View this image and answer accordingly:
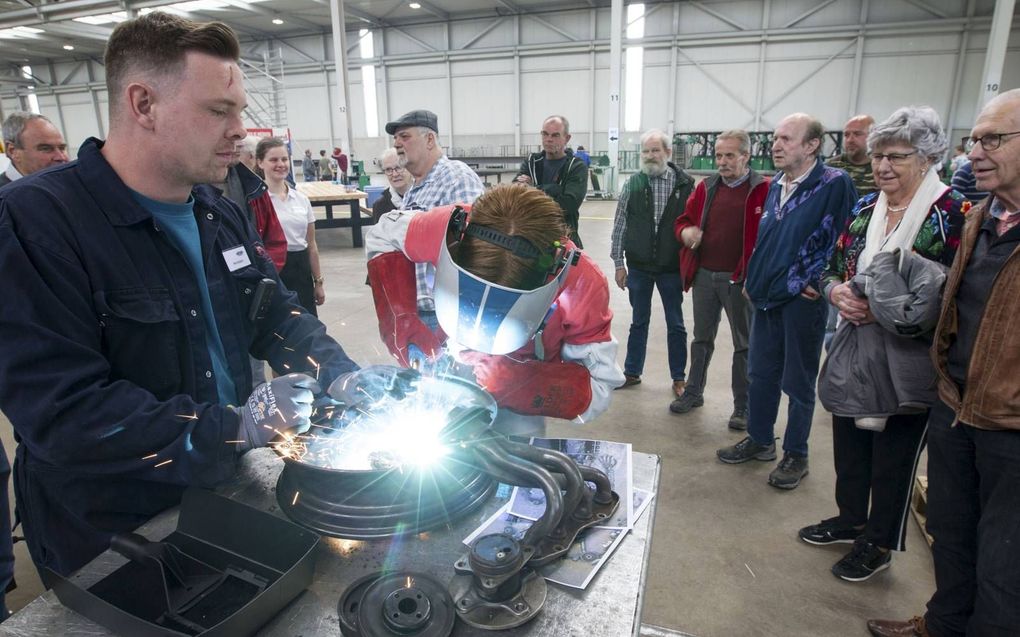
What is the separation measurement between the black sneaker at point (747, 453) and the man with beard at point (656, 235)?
75 centimetres

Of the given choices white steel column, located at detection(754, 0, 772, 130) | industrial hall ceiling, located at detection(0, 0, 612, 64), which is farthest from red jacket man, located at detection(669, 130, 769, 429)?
white steel column, located at detection(754, 0, 772, 130)

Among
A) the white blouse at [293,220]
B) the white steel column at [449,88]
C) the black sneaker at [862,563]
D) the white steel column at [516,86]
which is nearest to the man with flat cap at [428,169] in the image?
the white blouse at [293,220]

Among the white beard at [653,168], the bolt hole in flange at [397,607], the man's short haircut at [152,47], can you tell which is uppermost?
the man's short haircut at [152,47]

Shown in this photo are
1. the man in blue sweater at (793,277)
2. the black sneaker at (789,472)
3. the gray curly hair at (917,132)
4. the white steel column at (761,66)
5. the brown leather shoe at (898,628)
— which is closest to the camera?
the brown leather shoe at (898,628)

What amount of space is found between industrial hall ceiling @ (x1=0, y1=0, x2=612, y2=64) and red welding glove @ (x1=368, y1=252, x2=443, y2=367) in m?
12.5

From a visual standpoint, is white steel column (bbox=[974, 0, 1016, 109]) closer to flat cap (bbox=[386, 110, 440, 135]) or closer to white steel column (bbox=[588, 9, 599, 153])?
white steel column (bbox=[588, 9, 599, 153])

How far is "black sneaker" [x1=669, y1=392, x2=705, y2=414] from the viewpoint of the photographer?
363 cm

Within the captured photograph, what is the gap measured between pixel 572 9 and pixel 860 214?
53.2 feet

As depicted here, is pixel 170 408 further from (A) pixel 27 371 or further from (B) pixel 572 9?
(B) pixel 572 9

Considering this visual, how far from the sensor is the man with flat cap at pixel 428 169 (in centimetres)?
296

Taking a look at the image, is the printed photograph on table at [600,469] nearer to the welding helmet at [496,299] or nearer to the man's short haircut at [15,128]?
the welding helmet at [496,299]

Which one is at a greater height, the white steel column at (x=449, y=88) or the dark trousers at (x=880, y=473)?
the white steel column at (x=449, y=88)

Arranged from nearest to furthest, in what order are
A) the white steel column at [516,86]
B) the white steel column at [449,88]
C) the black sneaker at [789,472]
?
the black sneaker at [789,472] → the white steel column at [516,86] → the white steel column at [449,88]

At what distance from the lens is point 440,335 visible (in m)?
1.67
